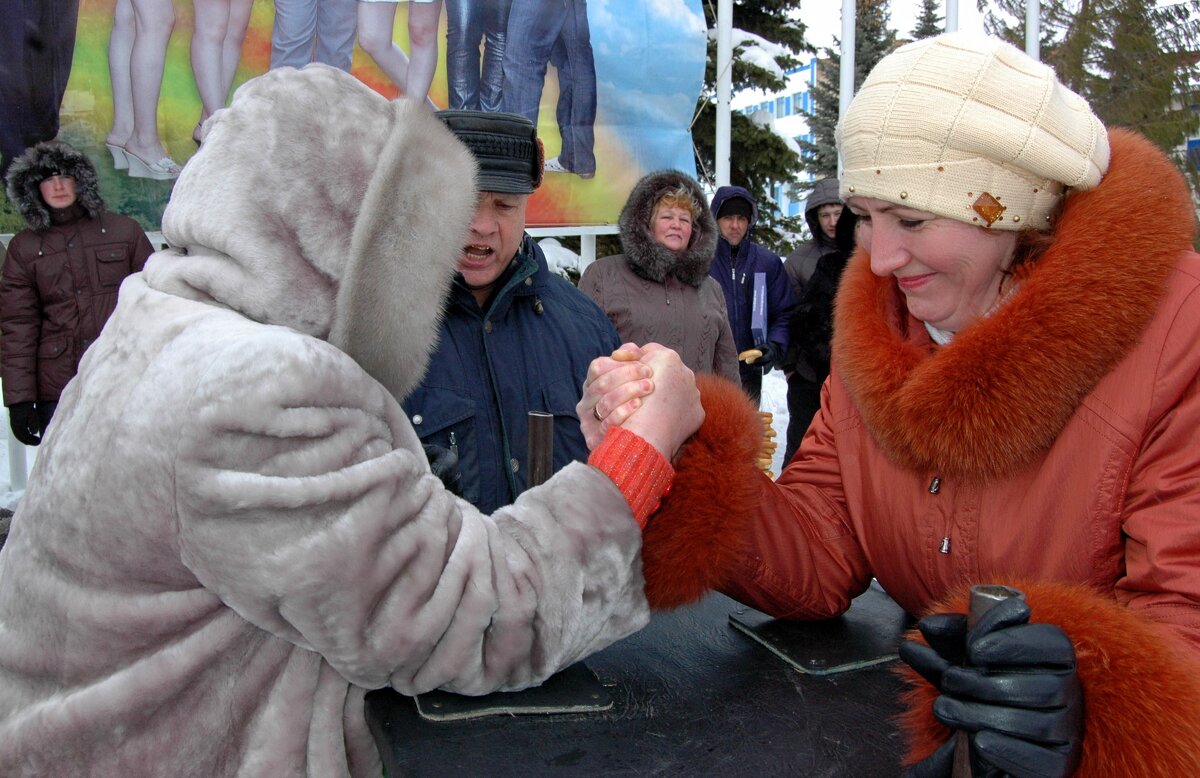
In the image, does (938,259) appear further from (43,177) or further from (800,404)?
(43,177)

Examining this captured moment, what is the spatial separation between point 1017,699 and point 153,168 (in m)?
4.78

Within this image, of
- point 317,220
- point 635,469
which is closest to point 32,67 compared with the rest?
point 317,220

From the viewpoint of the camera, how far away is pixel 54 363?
173 inches

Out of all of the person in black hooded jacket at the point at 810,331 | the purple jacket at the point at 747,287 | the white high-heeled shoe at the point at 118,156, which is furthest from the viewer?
the purple jacket at the point at 747,287

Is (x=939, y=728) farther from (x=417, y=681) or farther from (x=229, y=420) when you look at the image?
(x=229, y=420)

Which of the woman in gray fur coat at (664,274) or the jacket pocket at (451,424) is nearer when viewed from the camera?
the jacket pocket at (451,424)

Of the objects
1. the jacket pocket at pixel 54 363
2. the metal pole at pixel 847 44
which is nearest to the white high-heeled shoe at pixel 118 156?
the jacket pocket at pixel 54 363

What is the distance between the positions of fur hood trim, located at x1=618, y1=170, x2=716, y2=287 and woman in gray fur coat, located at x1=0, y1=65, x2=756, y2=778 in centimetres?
299

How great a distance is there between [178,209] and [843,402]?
1125 mm

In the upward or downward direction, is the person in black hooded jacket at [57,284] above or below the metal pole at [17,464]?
above

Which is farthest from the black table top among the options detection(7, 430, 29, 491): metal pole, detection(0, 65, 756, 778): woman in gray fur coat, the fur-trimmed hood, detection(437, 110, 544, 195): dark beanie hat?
detection(7, 430, 29, 491): metal pole

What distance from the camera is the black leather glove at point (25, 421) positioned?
4402 millimetres

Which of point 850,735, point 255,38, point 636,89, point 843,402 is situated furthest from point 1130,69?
point 850,735

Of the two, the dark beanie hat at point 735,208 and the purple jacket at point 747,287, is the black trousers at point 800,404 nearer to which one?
the purple jacket at point 747,287
